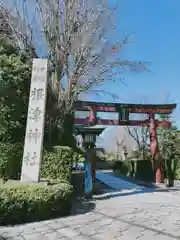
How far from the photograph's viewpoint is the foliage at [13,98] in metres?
9.90

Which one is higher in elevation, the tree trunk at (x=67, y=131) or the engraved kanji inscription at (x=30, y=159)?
the tree trunk at (x=67, y=131)

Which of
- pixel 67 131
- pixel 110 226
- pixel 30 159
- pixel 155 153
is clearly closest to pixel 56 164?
pixel 30 159

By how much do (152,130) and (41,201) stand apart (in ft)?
41.1

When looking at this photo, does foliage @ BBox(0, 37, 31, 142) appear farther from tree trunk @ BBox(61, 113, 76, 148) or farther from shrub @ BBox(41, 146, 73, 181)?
tree trunk @ BBox(61, 113, 76, 148)

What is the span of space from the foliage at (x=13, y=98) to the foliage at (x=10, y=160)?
45 centimetres

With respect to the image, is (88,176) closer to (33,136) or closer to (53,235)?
(33,136)

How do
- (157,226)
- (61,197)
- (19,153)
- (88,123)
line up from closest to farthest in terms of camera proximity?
(157,226)
(61,197)
(19,153)
(88,123)

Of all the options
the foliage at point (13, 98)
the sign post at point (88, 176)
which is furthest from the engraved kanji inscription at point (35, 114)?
the sign post at point (88, 176)

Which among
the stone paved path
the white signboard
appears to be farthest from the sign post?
the white signboard

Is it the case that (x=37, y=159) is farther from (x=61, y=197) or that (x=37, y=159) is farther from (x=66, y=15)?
(x=66, y=15)

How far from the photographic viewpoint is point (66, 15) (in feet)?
40.0

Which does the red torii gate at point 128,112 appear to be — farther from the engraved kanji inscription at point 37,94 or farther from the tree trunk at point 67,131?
the engraved kanji inscription at point 37,94

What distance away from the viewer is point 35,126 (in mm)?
8469

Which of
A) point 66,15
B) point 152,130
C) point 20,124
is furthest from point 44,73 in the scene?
point 152,130
